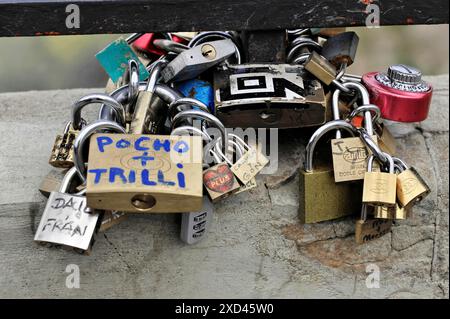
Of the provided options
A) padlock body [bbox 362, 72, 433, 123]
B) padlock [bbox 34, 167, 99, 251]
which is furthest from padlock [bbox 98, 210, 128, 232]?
padlock body [bbox 362, 72, 433, 123]

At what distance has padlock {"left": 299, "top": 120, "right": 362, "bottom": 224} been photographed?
5.49 feet

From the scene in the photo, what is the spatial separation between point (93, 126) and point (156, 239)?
0.99ft

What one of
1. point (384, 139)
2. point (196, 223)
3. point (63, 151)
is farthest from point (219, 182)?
point (384, 139)

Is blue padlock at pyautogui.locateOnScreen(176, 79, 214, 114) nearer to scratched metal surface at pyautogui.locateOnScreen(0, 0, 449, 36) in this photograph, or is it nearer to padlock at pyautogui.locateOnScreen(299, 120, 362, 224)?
scratched metal surface at pyautogui.locateOnScreen(0, 0, 449, 36)

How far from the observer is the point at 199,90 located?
1.75m

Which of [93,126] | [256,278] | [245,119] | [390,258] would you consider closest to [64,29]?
[93,126]

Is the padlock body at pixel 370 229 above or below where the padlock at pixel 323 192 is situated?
below

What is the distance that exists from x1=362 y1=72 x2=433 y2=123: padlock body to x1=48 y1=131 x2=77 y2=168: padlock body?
0.66m

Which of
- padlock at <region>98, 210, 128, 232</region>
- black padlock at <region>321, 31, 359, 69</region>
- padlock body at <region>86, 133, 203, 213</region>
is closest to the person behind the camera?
padlock body at <region>86, 133, 203, 213</region>

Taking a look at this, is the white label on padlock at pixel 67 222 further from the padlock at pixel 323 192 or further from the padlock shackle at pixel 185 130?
the padlock at pixel 323 192

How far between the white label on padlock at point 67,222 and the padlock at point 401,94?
27.0 inches

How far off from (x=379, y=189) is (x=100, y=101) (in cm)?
57

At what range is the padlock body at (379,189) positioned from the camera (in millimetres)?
1606

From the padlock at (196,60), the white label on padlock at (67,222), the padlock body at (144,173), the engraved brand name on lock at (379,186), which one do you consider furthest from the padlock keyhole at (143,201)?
the engraved brand name on lock at (379,186)
